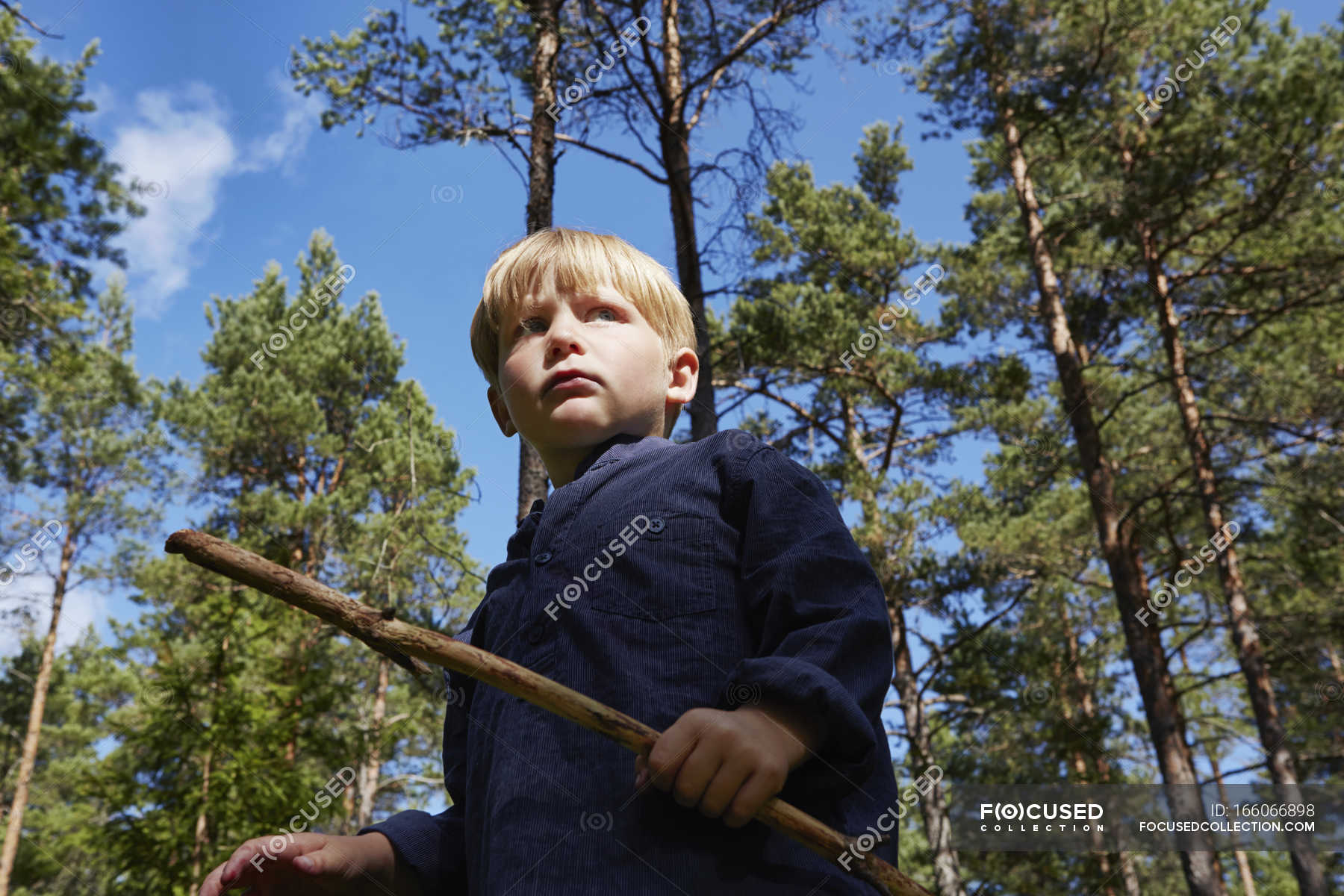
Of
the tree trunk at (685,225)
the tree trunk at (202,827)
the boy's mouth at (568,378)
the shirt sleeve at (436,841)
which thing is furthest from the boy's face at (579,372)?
the tree trunk at (202,827)

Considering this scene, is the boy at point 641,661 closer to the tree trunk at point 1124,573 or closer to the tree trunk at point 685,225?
the tree trunk at point 685,225

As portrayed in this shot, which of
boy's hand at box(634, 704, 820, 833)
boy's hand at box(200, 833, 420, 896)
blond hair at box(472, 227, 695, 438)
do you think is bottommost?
boy's hand at box(200, 833, 420, 896)

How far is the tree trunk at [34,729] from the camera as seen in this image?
17359 millimetres

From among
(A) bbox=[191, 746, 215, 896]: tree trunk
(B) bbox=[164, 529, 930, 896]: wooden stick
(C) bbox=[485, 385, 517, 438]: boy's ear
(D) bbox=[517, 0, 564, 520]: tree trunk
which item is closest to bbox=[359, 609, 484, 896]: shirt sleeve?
(B) bbox=[164, 529, 930, 896]: wooden stick

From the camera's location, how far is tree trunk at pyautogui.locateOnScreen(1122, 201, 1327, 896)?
33.1ft

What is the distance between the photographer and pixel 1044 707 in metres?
15.3

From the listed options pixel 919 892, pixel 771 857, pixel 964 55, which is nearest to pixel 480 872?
pixel 771 857

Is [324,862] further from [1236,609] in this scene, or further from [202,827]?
[1236,609]

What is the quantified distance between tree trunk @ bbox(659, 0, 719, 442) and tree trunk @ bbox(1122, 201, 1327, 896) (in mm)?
7177

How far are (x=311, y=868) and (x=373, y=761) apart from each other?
36.9 ft

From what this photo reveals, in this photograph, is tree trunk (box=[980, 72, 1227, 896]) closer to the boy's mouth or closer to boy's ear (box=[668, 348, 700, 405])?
boy's ear (box=[668, 348, 700, 405])

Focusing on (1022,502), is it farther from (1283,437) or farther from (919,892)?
(919,892)

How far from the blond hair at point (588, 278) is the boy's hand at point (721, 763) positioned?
0.86 m

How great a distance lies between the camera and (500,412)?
1.95 metres
